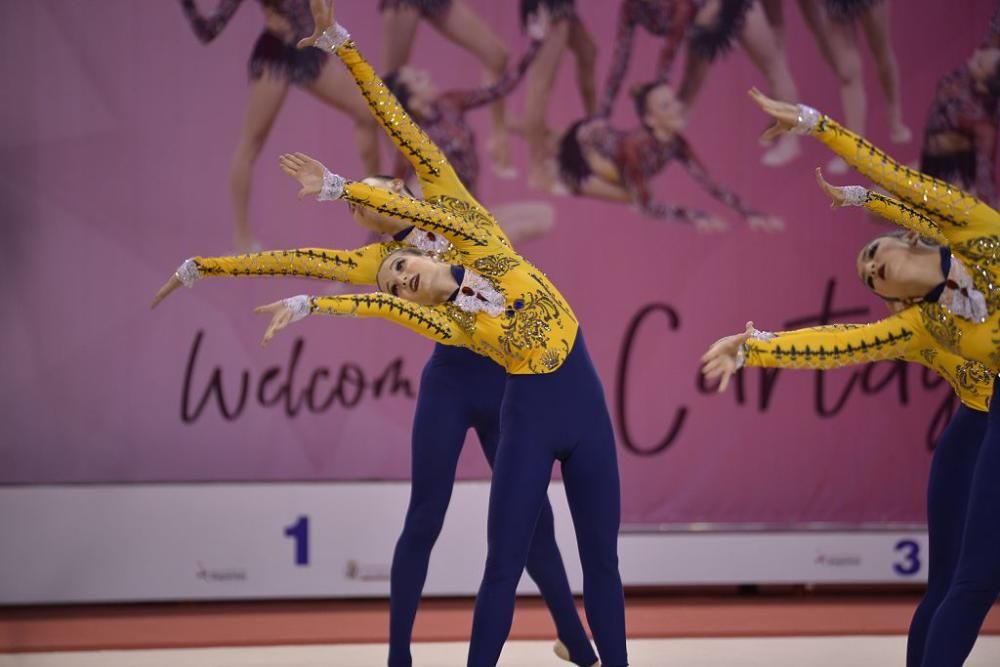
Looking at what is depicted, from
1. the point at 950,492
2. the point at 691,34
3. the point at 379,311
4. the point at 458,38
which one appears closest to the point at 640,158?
the point at 691,34

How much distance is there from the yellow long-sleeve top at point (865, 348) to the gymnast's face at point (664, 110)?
9.88 feet

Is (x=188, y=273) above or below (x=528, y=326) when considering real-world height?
above

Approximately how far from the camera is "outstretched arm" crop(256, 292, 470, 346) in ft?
12.7

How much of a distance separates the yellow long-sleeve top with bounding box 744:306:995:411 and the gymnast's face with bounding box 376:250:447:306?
3.49 ft

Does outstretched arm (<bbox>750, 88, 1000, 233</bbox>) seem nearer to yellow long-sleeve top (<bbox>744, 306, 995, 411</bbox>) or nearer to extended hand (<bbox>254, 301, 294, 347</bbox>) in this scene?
yellow long-sleeve top (<bbox>744, 306, 995, 411</bbox>)

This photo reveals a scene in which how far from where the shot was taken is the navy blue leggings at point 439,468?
426 centimetres

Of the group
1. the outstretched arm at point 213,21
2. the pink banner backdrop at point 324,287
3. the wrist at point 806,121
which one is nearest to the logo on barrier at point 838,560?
the pink banner backdrop at point 324,287

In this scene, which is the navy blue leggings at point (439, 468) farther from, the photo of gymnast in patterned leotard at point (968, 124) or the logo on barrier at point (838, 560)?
the photo of gymnast in patterned leotard at point (968, 124)

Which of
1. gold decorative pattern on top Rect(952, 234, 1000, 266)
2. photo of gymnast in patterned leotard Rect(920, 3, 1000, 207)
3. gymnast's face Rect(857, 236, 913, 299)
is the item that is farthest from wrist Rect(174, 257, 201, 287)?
photo of gymnast in patterned leotard Rect(920, 3, 1000, 207)

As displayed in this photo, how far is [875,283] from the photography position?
3688 mm

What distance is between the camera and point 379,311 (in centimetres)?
397

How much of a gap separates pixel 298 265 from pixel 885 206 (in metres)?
2.02

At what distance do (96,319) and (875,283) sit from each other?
4.27 metres

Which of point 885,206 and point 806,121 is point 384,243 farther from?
point 885,206
